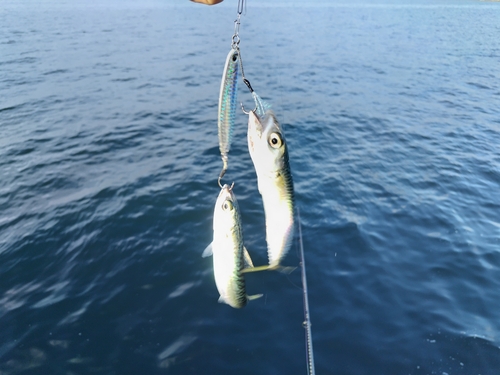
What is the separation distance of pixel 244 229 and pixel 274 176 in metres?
6.95

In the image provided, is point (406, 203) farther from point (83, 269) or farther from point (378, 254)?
point (83, 269)

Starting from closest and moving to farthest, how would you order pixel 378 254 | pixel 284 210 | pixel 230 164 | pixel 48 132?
pixel 284 210 → pixel 378 254 → pixel 230 164 → pixel 48 132

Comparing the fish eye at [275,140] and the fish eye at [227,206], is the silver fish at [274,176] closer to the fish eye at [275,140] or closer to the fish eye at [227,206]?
the fish eye at [275,140]

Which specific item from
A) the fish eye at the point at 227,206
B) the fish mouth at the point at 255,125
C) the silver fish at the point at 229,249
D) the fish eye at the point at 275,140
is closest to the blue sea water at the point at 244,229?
the silver fish at the point at 229,249

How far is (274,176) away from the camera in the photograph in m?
3.90

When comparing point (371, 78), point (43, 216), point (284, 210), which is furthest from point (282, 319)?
point (371, 78)

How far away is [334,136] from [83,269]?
44.0 feet

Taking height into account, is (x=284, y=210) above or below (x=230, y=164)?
above

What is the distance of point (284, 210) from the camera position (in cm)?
404

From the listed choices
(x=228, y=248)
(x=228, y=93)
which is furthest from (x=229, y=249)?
(x=228, y=93)

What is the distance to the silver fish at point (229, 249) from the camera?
13.6ft

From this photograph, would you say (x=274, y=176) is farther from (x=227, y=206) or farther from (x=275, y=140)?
(x=227, y=206)

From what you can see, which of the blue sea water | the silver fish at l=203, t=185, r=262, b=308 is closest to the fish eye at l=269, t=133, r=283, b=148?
the silver fish at l=203, t=185, r=262, b=308

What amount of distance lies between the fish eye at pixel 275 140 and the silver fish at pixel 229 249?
0.81 meters
